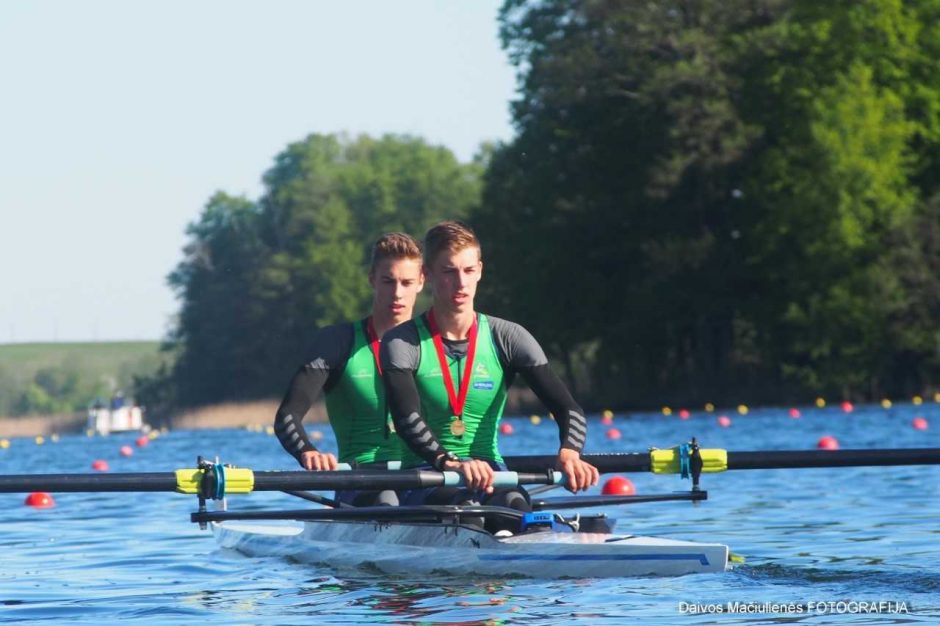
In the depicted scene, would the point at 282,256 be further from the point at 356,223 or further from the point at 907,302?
the point at 907,302

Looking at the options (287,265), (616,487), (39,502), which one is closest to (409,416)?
(616,487)

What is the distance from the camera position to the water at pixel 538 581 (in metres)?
8.42

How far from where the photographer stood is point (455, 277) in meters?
9.24

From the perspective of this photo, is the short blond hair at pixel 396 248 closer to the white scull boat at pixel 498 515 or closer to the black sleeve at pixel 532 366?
the black sleeve at pixel 532 366

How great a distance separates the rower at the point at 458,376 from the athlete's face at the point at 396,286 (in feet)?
1.81

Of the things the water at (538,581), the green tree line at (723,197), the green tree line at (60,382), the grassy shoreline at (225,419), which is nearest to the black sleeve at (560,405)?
the water at (538,581)

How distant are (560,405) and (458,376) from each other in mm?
605

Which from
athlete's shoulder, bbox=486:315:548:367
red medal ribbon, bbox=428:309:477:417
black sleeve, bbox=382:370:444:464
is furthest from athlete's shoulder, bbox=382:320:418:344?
athlete's shoulder, bbox=486:315:548:367

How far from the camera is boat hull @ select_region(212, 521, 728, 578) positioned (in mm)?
8883

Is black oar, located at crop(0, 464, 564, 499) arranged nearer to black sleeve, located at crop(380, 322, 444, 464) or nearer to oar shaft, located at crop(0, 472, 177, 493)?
oar shaft, located at crop(0, 472, 177, 493)

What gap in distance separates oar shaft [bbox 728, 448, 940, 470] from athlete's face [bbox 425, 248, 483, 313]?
5.76 feet

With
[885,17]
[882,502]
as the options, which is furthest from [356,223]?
[882,502]

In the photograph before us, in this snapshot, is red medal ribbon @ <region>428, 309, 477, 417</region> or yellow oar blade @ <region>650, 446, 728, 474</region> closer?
yellow oar blade @ <region>650, 446, 728, 474</region>

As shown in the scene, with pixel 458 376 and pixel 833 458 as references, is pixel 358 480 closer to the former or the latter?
pixel 458 376
